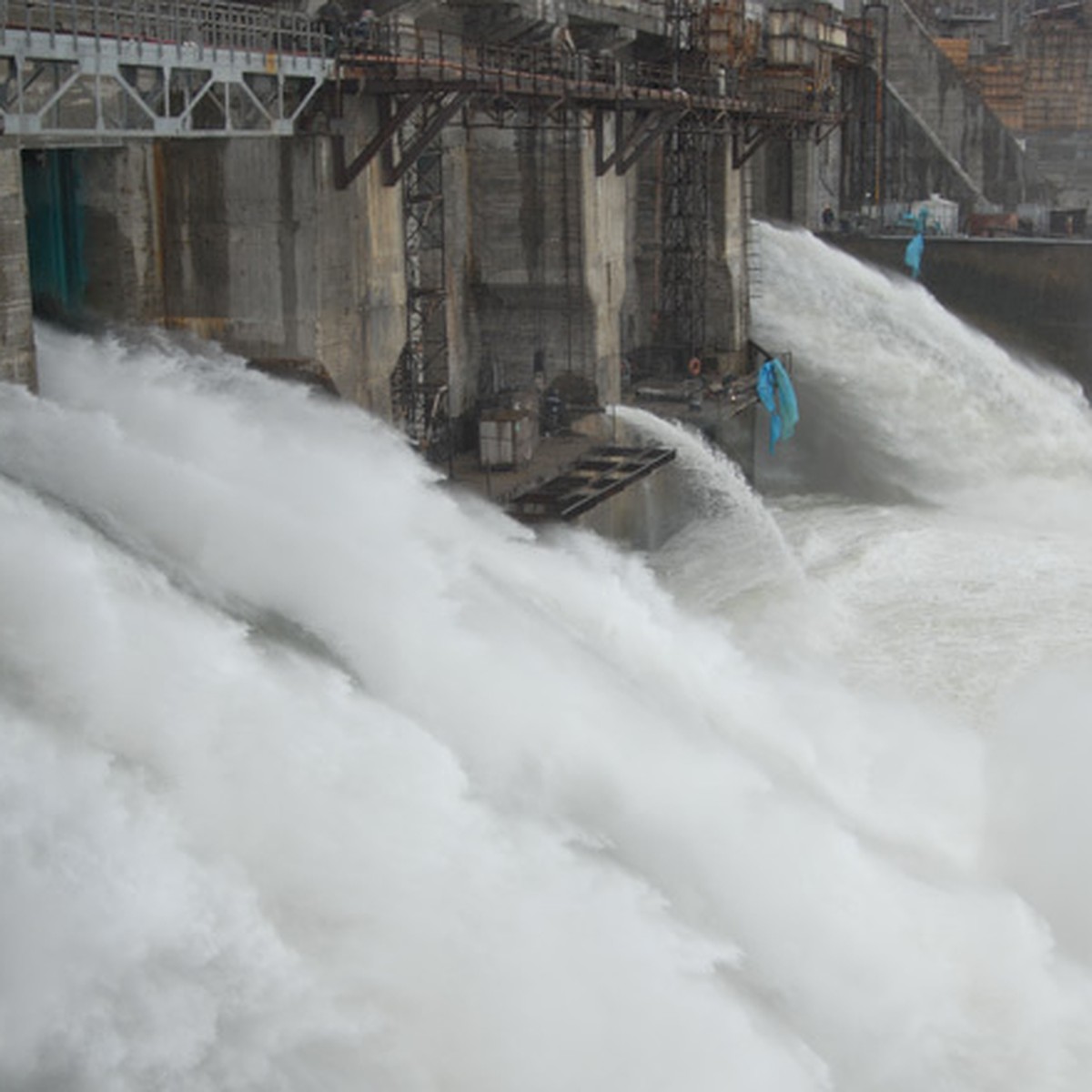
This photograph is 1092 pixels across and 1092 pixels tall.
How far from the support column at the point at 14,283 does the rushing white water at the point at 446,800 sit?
567mm

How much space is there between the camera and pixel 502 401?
28375mm

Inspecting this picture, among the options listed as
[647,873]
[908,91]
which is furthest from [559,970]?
[908,91]

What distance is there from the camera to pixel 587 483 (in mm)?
25406

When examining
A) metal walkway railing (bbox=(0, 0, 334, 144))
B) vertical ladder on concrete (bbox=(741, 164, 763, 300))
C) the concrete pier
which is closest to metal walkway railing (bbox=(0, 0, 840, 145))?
metal walkway railing (bbox=(0, 0, 334, 144))

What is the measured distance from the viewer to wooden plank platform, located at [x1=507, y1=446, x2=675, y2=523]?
78.6 ft

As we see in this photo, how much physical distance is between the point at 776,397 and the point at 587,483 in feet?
31.3

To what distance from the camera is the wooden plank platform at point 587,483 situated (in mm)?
23953

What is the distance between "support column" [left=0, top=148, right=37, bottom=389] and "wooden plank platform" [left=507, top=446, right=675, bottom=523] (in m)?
7.83

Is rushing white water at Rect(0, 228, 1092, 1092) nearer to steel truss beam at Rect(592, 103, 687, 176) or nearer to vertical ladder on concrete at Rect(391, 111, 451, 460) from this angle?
vertical ladder on concrete at Rect(391, 111, 451, 460)

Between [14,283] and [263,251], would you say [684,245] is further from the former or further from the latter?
[14,283]

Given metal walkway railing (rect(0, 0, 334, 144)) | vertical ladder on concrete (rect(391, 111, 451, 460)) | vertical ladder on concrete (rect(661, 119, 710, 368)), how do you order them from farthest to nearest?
1. vertical ladder on concrete (rect(661, 119, 710, 368))
2. vertical ladder on concrete (rect(391, 111, 451, 460))
3. metal walkway railing (rect(0, 0, 334, 144))

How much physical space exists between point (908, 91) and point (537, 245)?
67.5ft

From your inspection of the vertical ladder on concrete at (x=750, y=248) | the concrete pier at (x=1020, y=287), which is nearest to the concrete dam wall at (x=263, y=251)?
the vertical ladder on concrete at (x=750, y=248)

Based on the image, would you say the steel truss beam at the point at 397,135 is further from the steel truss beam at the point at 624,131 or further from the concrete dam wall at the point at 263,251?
the steel truss beam at the point at 624,131
